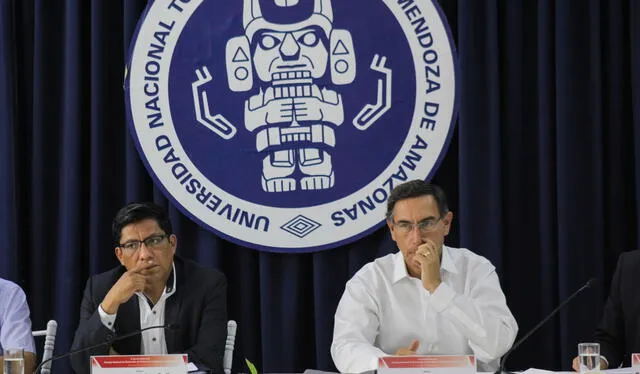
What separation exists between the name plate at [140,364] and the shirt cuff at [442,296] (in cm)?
102

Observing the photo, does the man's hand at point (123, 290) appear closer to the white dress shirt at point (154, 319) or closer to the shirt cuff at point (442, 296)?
the white dress shirt at point (154, 319)

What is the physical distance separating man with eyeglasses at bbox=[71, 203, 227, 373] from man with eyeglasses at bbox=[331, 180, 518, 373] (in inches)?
19.5

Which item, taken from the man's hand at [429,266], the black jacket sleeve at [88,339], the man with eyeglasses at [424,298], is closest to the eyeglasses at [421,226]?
the man with eyeglasses at [424,298]

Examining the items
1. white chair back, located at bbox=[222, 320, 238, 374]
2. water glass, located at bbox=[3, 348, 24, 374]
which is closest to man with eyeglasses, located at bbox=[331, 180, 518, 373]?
white chair back, located at bbox=[222, 320, 238, 374]

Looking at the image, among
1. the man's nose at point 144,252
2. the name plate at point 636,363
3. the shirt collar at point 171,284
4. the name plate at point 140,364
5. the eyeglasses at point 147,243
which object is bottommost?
the name plate at point 636,363

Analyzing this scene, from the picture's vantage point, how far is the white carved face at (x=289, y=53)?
14.5 ft

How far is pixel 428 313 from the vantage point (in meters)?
3.79

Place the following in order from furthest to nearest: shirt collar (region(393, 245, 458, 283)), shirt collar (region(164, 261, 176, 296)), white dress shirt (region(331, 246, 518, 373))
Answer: shirt collar (region(164, 261, 176, 296)) → shirt collar (region(393, 245, 458, 283)) → white dress shirt (region(331, 246, 518, 373))

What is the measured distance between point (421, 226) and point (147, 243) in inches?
40.2

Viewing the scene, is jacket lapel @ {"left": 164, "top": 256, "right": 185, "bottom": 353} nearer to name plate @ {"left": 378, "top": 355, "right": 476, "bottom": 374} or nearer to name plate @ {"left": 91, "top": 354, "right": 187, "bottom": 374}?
name plate @ {"left": 91, "top": 354, "right": 187, "bottom": 374}

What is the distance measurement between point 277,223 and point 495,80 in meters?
1.09

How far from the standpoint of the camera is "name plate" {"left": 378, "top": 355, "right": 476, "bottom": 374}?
9.43ft

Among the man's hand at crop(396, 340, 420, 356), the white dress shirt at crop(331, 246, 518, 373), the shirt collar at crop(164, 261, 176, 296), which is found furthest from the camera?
the shirt collar at crop(164, 261, 176, 296)

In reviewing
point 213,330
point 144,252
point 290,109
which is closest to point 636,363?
point 213,330
